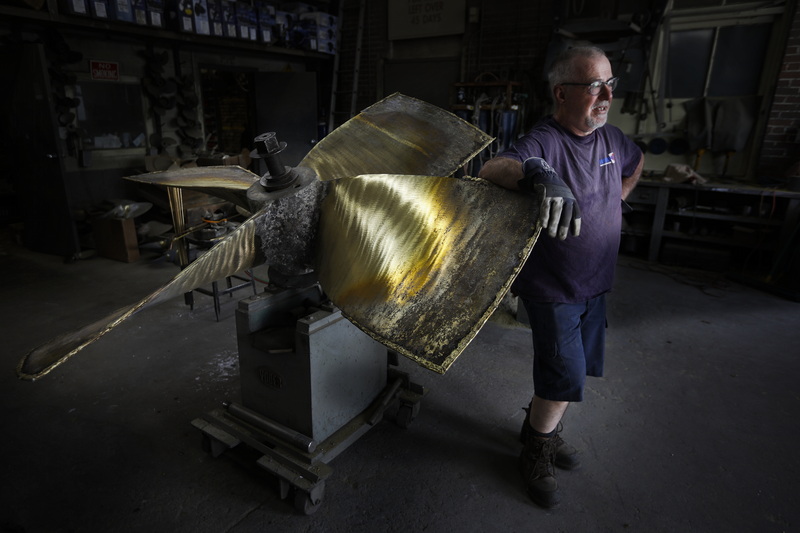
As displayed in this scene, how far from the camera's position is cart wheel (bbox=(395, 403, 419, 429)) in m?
2.05

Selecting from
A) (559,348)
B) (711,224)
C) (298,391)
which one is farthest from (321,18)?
(559,348)

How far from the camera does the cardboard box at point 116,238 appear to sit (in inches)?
173

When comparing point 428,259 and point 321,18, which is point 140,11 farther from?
point 428,259

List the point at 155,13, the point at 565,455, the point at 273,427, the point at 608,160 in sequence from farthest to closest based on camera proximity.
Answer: the point at 155,13 → the point at 565,455 → the point at 273,427 → the point at 608,160

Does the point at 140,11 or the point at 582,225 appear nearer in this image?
the point at 582,225

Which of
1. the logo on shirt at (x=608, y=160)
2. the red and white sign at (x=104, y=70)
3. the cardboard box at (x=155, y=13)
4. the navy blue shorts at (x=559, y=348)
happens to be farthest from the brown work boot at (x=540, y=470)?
the red and white sign at (x=104, y=70)

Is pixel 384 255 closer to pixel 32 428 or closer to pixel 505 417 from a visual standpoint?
pixel 505 417

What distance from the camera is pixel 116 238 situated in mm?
4434

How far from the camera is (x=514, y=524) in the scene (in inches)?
62.2

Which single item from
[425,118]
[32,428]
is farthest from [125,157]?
[425,118]

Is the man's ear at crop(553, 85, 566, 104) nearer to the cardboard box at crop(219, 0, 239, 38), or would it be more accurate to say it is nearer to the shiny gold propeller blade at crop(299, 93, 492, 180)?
the shiny gold propeller blade at crop(299, 93, 492, 180)

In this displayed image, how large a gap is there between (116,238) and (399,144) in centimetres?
398

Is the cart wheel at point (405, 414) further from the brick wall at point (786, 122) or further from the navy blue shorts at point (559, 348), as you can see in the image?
the brick wall at point (786, 122)

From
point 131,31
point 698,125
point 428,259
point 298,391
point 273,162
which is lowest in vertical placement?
point 298,391
